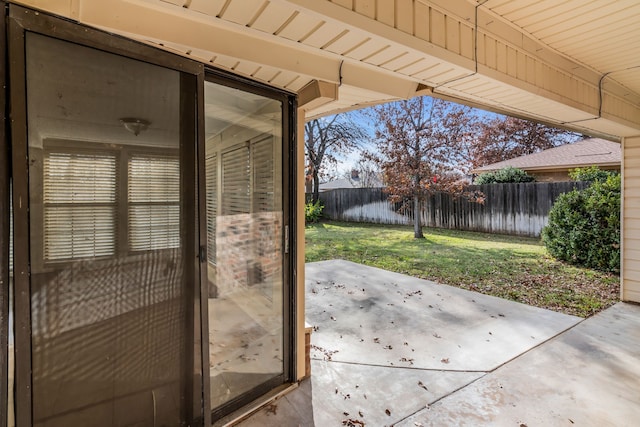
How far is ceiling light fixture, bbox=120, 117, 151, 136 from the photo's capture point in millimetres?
1487

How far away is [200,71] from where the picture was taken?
1727 mm

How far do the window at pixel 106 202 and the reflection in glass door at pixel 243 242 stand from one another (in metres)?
0.25

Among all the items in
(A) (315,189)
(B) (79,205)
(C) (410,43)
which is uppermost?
(A) (315,189)

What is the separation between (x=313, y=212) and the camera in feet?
44.4

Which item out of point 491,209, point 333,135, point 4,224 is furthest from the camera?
point 333,135

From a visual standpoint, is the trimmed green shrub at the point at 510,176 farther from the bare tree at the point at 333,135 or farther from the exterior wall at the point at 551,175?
the bare tree at the point at 333,135

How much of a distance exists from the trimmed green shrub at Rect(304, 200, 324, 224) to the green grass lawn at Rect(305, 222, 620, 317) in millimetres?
2887

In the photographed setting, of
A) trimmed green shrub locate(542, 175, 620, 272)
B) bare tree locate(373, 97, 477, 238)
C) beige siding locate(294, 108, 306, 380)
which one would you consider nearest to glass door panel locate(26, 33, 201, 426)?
beige siding locate(294, 108, 306, 380)

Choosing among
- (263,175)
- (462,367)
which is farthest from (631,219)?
(263,175)

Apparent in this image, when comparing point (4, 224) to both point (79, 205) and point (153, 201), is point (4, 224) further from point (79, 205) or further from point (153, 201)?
point (153, 201)

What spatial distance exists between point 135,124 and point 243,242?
90 cm

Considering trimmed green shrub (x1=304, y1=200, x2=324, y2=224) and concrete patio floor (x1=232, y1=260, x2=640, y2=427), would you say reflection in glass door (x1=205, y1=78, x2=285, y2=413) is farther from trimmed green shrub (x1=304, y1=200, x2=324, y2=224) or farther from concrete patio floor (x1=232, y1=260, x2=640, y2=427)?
trimmed green shrub (x1=304, y1=200, x2=324, y2=224)

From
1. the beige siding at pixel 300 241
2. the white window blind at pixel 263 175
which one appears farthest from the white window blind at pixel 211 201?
the beige siding at pixel 300 241

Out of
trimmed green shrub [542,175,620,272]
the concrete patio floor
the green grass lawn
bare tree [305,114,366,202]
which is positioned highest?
bare tree [305,114,366,202]
